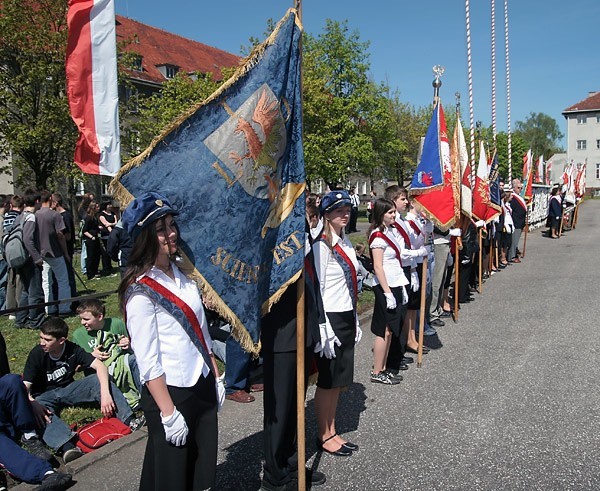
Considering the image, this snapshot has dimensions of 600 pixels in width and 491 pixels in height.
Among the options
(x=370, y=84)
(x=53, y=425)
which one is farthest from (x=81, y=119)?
(x=370, y=84)

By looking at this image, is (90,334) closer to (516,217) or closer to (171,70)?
(516,217)

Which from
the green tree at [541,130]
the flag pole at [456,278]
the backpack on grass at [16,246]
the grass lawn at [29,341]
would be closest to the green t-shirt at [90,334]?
the grass lawn at [29,341]

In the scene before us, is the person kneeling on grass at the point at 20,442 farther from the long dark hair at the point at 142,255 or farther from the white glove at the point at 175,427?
the long dark hair at the point at 142,255

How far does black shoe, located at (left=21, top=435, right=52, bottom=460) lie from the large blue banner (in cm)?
216

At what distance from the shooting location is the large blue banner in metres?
3.03

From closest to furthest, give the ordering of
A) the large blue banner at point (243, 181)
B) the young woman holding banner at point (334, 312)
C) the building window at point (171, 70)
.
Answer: the large blue banner at point (243, 181) < the young woman holding banner at point (334, 312) < the building window at point (171, 70)

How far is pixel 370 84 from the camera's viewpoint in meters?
40.2

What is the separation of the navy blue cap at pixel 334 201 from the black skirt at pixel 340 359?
2.66 ft

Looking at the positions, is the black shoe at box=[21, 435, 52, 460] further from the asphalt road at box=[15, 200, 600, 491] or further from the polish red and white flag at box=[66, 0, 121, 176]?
the polish red and white flag at box=[66, 0, 121, 176]

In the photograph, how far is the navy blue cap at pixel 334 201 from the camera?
4355 mm

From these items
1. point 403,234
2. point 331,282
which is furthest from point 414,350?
point 331,282

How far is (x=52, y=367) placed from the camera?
5.15m

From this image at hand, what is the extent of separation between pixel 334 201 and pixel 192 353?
193 cm

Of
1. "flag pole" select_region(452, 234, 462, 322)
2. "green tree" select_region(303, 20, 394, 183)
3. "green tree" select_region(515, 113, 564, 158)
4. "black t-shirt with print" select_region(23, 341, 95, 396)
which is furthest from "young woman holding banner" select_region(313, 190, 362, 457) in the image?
"green tree" select_region(515, 113, 564, 158)
